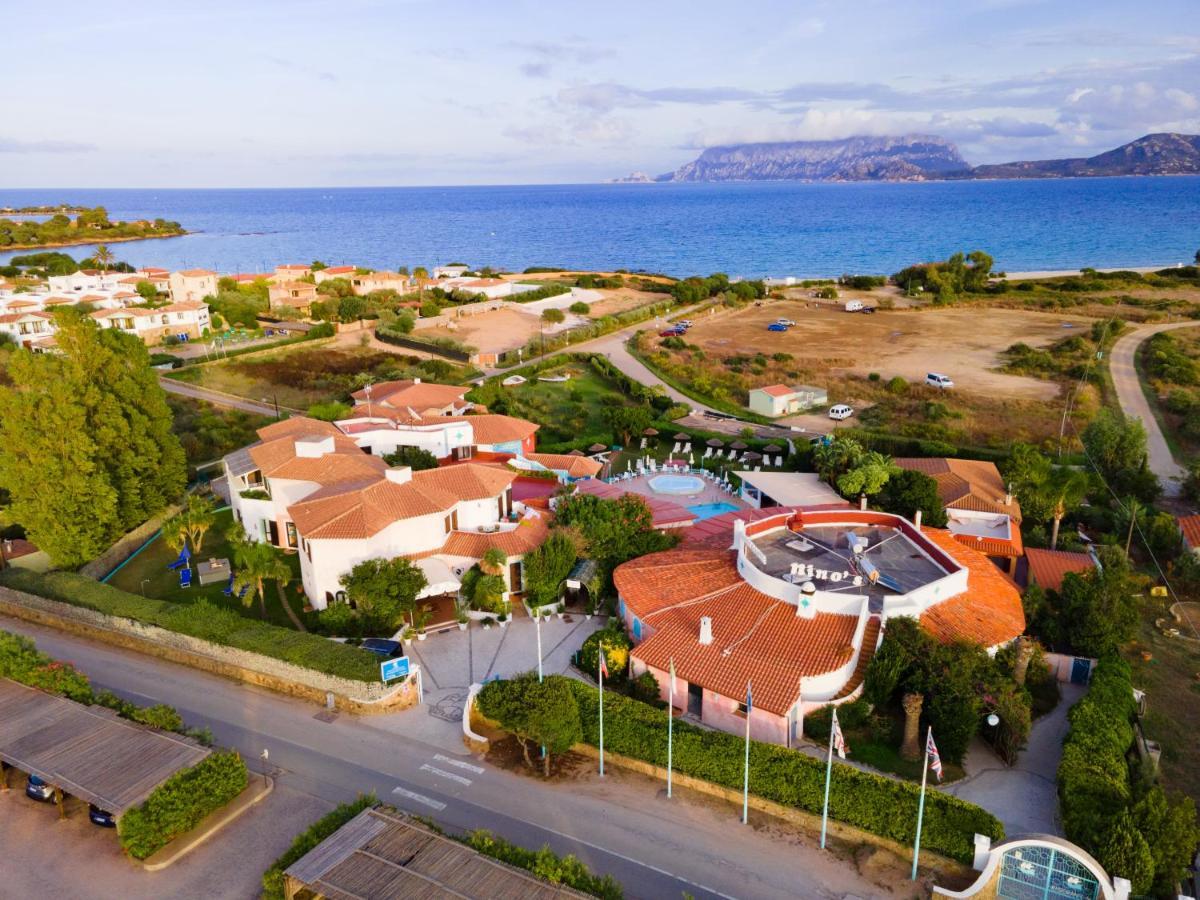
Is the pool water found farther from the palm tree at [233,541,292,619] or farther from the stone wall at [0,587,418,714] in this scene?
the palm tree at [233,541,292,619]

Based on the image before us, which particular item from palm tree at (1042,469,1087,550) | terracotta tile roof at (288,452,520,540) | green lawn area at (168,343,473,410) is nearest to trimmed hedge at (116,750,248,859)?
terracotta tile roof at (288,452,520,540)

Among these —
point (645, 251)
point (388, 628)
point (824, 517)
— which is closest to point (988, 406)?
point (824, 517)

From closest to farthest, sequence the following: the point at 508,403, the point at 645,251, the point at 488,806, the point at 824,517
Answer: the point at 488,806, the point at 824,517, the point at 508,403, the point at 645,251

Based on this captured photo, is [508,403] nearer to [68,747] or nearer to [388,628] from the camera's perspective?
[388,628]

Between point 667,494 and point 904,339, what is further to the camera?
point 904,339

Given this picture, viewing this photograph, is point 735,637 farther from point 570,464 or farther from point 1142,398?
point 1142,398

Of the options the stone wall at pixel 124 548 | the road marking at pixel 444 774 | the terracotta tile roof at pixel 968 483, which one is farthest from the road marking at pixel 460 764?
the terracotta tile roof at pixel 968 483

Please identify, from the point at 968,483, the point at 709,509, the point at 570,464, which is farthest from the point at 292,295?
the point at 968,483
